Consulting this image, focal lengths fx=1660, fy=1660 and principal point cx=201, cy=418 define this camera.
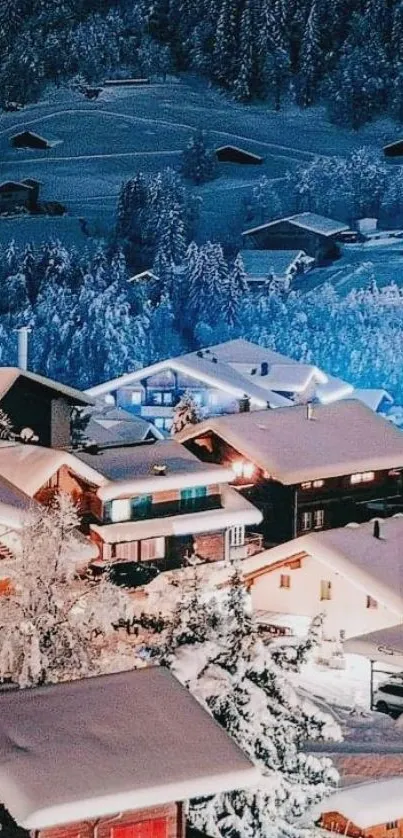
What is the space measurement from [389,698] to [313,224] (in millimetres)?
14806

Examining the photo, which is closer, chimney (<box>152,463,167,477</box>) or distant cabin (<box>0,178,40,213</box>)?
chimney (<box>152,463,167,477</box>)

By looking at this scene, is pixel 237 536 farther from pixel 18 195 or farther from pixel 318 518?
pixel 18 195

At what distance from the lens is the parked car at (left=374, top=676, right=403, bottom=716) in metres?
9.08

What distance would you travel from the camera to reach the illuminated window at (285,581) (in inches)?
430

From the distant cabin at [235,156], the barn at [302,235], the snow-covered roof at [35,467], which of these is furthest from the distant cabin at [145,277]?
the snow-covered roof at [35,467]

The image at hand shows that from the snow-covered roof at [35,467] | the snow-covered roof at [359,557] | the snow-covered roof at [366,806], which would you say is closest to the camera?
the snow-covered roof at [366,806]

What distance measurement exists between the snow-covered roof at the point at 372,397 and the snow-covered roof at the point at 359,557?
760 centimetres

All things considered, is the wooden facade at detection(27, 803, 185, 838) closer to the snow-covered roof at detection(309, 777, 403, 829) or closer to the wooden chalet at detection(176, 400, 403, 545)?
the snow-covered roof at detection(309, 777, 403, 829)

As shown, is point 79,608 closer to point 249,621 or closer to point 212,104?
point 249,621

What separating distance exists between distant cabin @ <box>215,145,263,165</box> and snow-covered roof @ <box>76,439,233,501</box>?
13770mm

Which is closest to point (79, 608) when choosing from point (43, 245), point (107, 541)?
point (107, 541)

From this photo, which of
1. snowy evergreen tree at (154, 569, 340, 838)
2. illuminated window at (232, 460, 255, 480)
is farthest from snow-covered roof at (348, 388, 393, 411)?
snowy evergreen tree at (154, 569, 340, 838)

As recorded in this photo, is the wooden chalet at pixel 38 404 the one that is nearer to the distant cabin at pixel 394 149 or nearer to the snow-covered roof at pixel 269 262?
the snow-covered roof at pixel 269 262

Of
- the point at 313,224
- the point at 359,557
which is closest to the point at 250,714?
the point at 359,557
